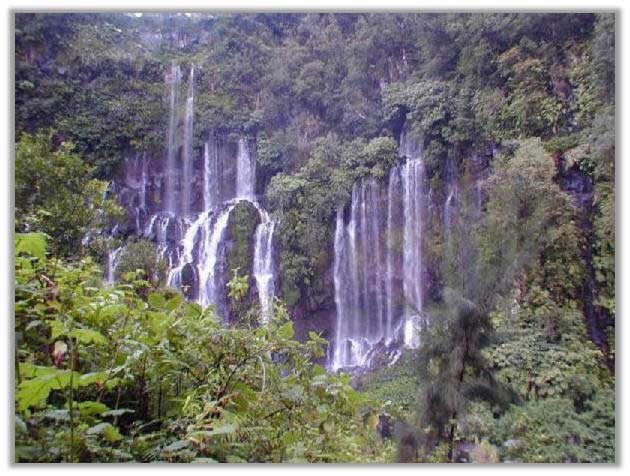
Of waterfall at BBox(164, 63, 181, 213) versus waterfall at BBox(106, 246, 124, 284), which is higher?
waterfall at BBox(164, 63, 181, 213)

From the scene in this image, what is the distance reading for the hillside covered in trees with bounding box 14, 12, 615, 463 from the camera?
4.75ft

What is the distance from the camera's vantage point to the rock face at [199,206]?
316 cm

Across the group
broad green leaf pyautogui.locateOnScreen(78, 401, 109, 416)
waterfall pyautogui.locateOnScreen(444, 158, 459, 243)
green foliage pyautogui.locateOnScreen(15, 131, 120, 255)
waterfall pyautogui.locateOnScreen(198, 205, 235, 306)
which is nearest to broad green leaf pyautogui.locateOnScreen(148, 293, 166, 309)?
broad green leaf pyautogui.locateOnScreen(78, 401, 109, 416)

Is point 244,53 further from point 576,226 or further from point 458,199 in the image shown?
point 576,226

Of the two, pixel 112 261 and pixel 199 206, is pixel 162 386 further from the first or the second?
pixel 199 206

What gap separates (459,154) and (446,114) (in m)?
0.34

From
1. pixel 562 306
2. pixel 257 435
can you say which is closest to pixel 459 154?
pixel 562 306

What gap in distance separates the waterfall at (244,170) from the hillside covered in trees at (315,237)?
0.02 meters

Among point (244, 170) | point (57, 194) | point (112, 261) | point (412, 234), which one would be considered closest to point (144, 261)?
point (112, 261)

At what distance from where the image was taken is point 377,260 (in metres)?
3.55

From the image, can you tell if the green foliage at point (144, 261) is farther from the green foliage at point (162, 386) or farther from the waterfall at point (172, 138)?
the green foliage at point (162, 386)

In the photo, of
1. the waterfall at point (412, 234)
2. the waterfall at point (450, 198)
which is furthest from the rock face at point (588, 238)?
the waterfall at point (412, 234)

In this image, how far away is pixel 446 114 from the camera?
128 inches

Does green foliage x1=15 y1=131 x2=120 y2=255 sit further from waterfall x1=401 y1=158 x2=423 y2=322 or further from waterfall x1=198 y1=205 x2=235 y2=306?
waterfall x1=401 y1=158 x2=423 y2=322
